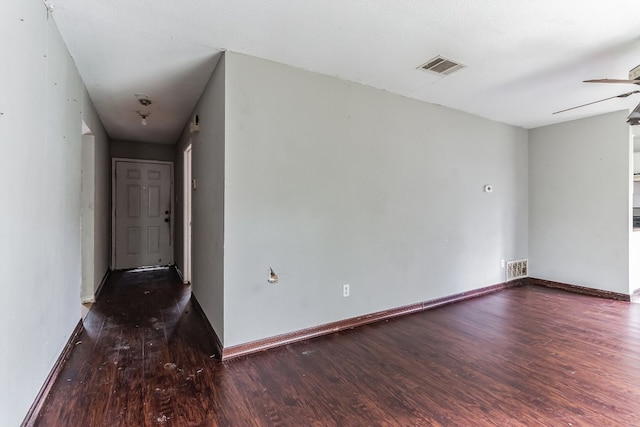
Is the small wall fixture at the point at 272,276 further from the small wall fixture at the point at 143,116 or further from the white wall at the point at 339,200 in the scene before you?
the small wall fixture at the point at 143,116

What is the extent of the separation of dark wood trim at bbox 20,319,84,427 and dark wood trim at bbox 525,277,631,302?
18.8 ft

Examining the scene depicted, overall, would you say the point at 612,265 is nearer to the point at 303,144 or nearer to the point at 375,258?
the point at 375,258

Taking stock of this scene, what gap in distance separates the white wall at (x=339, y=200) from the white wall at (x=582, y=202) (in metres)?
1.16

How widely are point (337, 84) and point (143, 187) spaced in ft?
14.5

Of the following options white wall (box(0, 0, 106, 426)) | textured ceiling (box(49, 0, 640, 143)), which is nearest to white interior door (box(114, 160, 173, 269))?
textured ceiling (box(49, 0, 640, 143))

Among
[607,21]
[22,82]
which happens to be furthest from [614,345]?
[22,82]

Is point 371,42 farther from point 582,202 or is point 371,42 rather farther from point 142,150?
point 142,150

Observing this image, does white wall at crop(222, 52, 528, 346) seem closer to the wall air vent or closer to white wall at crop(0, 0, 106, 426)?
the wall air vent

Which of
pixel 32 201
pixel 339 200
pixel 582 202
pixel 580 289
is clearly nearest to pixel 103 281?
pixel 32 201

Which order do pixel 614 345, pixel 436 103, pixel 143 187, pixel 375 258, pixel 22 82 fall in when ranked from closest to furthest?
pixel 22 82 < pixel 614 345 < pixel 375 258 < pixel 436 103 < pixel 143 187

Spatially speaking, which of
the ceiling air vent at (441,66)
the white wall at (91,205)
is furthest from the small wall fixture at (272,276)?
the white wall at (91,205)

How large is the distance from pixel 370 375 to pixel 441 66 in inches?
102

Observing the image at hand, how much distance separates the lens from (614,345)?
2598mm

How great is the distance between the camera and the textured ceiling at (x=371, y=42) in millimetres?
1900
